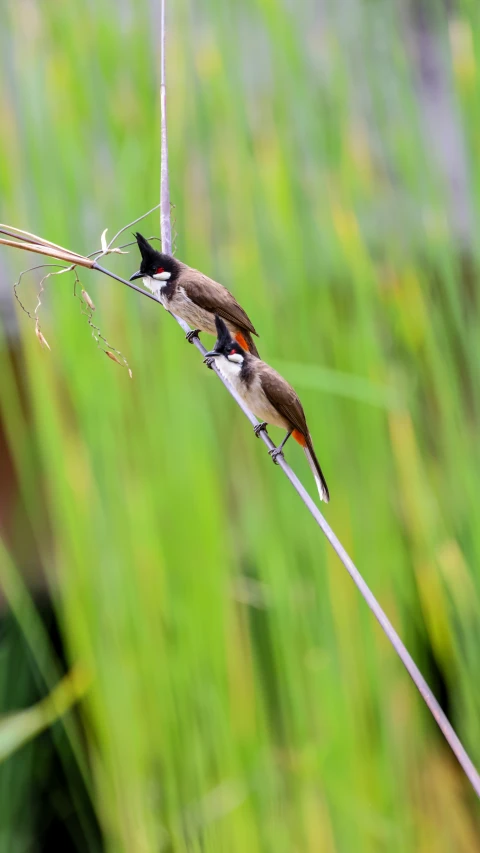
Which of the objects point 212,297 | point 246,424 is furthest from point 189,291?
point 246,424

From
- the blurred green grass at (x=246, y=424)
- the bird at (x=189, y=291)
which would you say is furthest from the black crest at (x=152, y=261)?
the blurred green grass at (x=246, y=424)

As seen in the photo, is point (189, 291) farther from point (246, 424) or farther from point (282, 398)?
point (246, 424)

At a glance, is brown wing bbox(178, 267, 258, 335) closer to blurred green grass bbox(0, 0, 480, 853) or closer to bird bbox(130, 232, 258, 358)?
bird bbox(130, 232, 258, 358)

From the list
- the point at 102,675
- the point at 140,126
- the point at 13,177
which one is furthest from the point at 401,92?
the point at 102,675

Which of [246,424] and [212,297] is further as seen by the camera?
[246,424]

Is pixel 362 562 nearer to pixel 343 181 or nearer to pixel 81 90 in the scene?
pixel 343 181

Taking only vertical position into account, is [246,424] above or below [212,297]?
above

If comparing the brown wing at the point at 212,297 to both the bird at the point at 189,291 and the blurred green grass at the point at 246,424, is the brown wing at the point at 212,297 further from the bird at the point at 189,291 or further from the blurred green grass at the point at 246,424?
the blurred green grass at the point at 246,424
